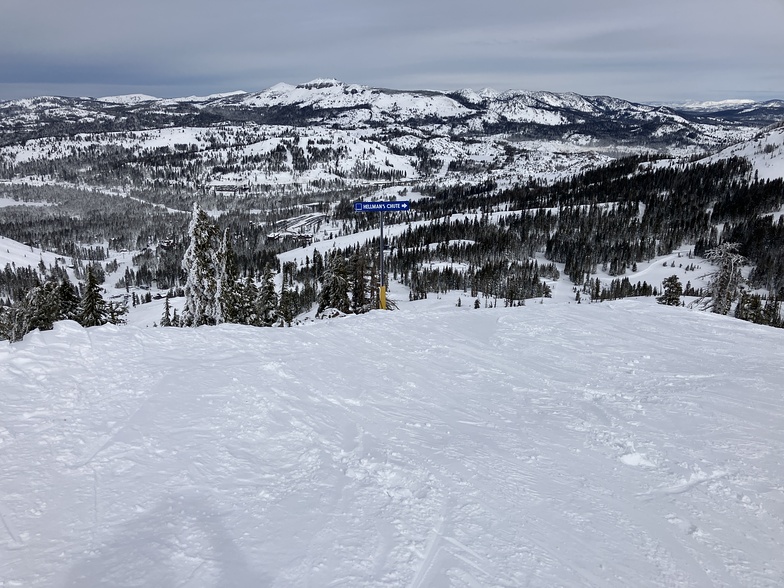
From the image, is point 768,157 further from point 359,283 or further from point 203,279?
point 203,279

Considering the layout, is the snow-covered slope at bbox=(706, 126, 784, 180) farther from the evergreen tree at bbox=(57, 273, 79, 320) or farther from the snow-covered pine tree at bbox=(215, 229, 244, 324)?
the evergreen tree at bbox=(57, 273, 79, 320)

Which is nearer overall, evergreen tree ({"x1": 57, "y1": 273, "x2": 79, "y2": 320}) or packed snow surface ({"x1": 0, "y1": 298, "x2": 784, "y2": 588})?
packed snow surface ({"x1": 0, "y1": 298, "x2": 784, "y2": 588})

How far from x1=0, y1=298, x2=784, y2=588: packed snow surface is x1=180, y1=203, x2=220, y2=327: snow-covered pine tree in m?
16.8

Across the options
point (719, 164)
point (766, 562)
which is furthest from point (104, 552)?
point (719, 164)

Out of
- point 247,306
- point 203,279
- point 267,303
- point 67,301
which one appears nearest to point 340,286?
point 203,279

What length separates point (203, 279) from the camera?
27.3 m

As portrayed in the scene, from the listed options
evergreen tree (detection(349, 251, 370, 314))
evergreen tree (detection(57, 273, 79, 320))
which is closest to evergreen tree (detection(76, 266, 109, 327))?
evergreen tree (detection(57, 273, 79, 320))

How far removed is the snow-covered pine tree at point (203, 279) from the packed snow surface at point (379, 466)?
16803 millimetres

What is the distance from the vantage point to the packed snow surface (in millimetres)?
4422

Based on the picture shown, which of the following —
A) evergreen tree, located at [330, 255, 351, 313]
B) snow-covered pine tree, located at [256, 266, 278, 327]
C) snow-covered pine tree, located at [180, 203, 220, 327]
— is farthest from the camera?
snow-covered pine tree, located at [256, 266, 278, 327]

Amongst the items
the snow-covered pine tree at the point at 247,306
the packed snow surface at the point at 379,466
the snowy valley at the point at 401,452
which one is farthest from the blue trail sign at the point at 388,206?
the snow-covered pine tree at the point at 247,306

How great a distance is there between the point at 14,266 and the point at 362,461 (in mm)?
185391

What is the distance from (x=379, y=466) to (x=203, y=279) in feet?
80.6

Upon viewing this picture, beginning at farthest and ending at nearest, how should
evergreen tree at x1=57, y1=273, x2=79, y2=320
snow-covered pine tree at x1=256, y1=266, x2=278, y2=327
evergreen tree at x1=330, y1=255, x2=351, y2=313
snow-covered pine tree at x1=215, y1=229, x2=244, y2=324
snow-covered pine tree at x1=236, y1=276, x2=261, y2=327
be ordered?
1. snow-covered pine tree at x1=256, y1=266, x2=278, y2=327
2. snow-covered pine tree at x1=236, y1=276, x2=261, y2=327
3. evergreen tree at x1=57, y1=273, x2=79, y2=320
4. evergreen tree at x1=330, y1=255, x2=351, y2=313
5. snow-covered pine tree at x1=215, y1=229, x2=244, y2=324
